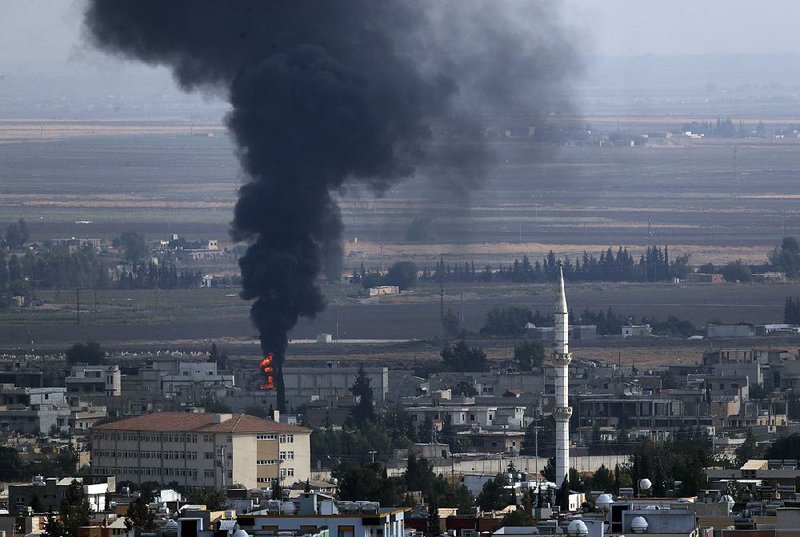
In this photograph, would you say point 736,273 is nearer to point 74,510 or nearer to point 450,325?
point 450,325

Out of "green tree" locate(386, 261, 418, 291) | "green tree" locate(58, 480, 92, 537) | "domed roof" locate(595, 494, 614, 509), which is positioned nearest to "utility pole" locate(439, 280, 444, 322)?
"green tree" locate(386, 261, 418, 291)

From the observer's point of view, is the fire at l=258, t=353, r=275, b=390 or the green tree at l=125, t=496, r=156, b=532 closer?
the green tree at l=125, t=496, r=156, b=532

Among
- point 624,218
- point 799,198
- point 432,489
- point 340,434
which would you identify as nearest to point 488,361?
point 340,434

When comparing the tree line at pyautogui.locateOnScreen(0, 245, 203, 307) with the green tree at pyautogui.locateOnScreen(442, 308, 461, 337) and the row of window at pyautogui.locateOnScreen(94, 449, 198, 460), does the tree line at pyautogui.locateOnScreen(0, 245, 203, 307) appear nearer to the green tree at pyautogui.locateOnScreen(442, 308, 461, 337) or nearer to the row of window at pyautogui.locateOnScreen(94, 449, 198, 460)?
the green tree at pyautogui.locateOnScreen(442, 308, 461, 337)

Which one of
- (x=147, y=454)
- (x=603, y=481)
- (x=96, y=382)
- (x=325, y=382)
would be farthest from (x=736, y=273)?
(x=603, y=481)

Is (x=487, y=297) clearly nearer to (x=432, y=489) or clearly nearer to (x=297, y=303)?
(x=297, y=303)

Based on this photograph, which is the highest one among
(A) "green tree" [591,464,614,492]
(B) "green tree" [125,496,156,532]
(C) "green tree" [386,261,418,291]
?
(C) "green tree" [386,261,418,291]
